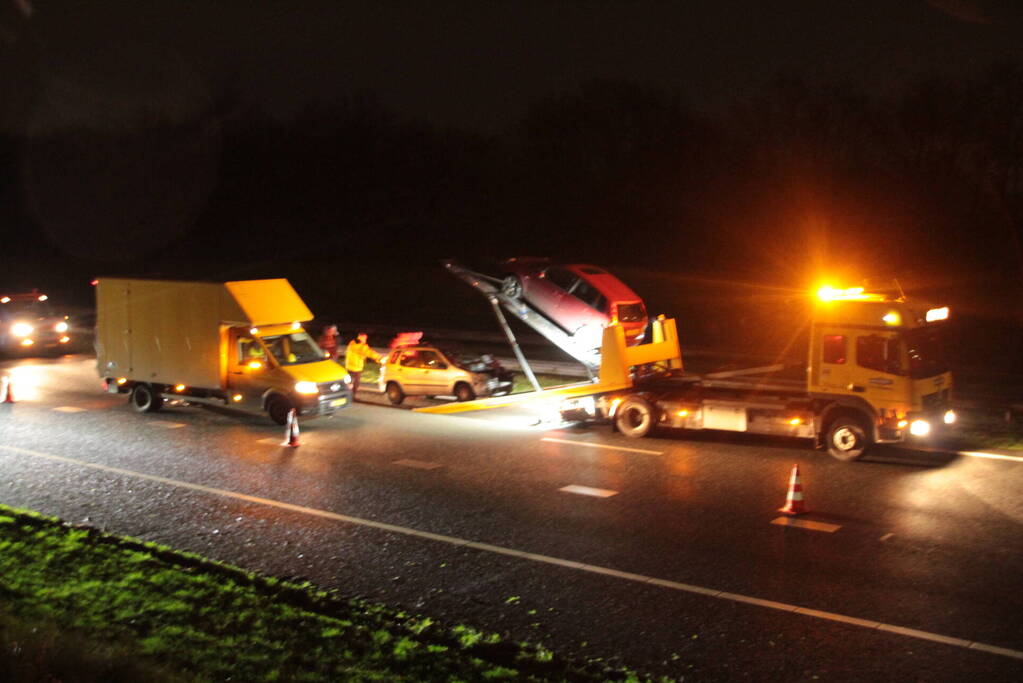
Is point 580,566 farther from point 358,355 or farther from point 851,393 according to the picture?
point 358,355

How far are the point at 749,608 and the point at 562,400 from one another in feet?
30.2

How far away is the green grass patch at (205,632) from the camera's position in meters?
7.29

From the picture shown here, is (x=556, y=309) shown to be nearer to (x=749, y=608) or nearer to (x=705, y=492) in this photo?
(x=705, y=492)

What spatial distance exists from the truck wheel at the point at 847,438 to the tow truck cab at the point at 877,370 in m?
0.02

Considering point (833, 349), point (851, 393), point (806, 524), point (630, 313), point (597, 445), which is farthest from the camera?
point (630, 313)

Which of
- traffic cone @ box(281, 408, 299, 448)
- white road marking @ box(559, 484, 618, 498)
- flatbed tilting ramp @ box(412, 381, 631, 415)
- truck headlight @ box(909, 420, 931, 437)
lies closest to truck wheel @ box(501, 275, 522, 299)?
flatbed tilting ramp @ box(412, 381, 631, 415)

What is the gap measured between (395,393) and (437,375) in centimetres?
116

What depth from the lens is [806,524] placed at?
12070 millimetres

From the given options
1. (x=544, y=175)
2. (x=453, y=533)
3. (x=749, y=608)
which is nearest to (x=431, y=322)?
(x=544, y=175)

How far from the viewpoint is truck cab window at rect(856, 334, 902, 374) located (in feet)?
49.5

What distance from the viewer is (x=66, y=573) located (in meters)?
9.88

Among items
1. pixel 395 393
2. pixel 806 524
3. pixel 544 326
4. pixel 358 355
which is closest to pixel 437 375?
pixel 395 393

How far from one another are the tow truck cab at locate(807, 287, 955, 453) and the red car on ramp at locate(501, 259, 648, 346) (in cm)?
431

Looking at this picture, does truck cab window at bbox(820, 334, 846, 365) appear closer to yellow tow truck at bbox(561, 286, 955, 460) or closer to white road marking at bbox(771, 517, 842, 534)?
yellow tow truck at bbox(561, 286, 955, 460)
